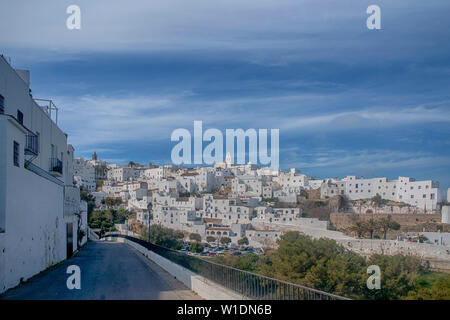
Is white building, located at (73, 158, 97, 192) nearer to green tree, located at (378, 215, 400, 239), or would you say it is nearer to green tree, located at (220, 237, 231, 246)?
green tree, located at (220, 237, 231, 246)

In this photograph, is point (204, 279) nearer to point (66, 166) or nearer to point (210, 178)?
point (66, 166)

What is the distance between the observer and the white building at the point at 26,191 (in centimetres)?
1271

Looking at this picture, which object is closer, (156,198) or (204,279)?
(204,279)

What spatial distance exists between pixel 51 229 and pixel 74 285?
798 centimetres

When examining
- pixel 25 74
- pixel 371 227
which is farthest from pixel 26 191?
pixel 371 227

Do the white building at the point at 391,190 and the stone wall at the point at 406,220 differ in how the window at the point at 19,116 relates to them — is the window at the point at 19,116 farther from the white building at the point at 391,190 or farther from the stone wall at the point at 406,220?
the white building at the point at 391,190

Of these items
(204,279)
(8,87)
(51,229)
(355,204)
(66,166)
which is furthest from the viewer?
(355,204)

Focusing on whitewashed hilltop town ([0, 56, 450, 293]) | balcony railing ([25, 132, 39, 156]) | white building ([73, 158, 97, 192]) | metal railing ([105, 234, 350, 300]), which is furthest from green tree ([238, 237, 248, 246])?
white building ([73, 158, 97, 192])

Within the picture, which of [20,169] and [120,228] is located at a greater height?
[20,169]

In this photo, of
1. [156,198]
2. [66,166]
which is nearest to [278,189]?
[156,198]

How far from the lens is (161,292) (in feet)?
41.0

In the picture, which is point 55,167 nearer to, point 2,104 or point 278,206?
point 2,104

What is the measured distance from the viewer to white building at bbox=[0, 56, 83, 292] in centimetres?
1271
